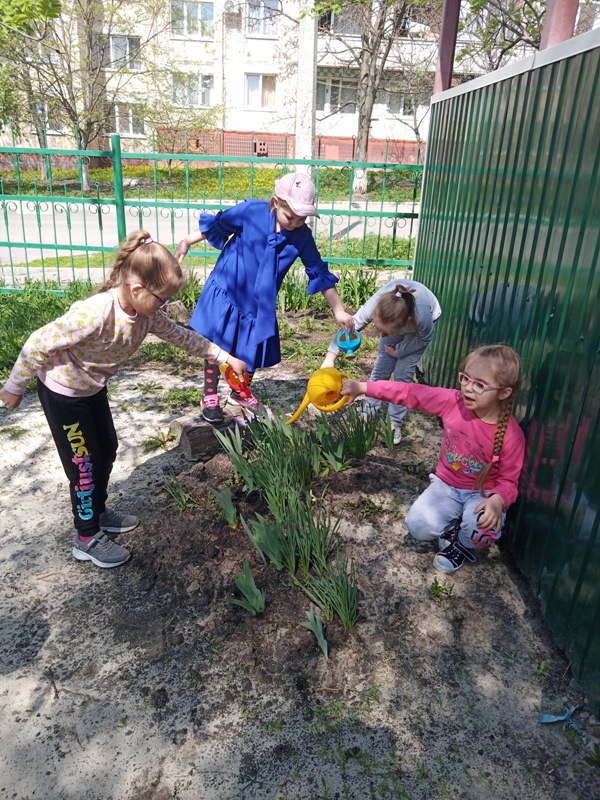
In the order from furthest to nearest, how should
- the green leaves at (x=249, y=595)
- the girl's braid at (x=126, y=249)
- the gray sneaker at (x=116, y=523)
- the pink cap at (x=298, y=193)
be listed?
the pink cap at (x=298, y=193), the gray sneaker at (x=116, y=523), the girl's braid at (x=126, y=249), the green leaves at (x=249, y=595)

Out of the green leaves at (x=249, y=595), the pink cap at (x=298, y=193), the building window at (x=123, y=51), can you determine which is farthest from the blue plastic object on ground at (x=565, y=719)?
the building window at (x=123, y=51)

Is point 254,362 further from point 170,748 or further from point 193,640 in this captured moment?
point 170,748

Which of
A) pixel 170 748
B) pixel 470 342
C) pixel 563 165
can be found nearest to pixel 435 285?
pixel 470 342

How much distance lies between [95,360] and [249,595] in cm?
105

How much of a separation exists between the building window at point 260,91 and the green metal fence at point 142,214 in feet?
15.5

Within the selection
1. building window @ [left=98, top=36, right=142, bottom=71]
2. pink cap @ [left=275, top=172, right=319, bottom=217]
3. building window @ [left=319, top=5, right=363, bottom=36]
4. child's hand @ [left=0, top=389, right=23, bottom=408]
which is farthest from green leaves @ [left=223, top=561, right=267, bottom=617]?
building window @ [left=98, top=36, right=142, bottom=71]

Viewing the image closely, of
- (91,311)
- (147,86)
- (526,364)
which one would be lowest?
(526,364)

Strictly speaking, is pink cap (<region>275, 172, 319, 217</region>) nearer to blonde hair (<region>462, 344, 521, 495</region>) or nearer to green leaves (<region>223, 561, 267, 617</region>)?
blonde hair (<region>462, 344, 521, 495</region>)

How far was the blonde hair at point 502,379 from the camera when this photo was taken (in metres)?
2.33

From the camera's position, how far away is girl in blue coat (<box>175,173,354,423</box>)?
10.7ft

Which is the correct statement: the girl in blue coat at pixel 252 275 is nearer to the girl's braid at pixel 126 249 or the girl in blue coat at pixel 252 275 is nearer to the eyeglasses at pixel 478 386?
the girl's braid at pixel 126 249

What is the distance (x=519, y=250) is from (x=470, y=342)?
0.84m

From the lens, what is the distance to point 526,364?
2.49 m

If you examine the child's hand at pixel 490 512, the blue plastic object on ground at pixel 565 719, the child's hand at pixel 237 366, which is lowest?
the blue plastic object on ground at pixel 565 719
